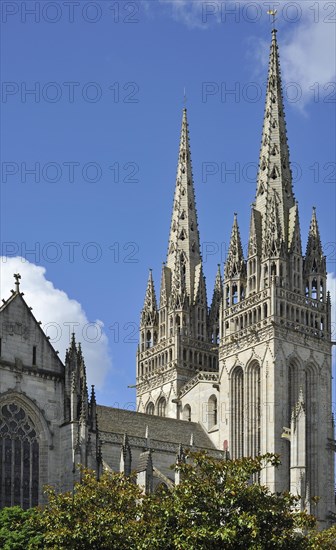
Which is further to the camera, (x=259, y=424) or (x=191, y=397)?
(x=191, y=397)

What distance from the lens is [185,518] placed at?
135 ft

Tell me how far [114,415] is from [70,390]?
25.3 m

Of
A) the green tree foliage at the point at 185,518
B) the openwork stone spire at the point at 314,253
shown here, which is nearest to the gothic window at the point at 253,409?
the openwork stone spire at the point at 314,253

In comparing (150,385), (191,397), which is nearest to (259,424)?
(191,397)

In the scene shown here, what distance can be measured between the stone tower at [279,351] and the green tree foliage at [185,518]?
37.5 metres

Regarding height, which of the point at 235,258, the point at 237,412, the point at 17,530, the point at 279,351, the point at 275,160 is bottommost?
the point at 17,530

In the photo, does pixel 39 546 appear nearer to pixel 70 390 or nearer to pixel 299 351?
pixel 70 390

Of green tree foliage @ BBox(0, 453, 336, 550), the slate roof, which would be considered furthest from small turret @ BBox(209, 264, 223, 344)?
green tree foliage @ BBox(0, 453, 336, 550)

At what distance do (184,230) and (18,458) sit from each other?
160 feet

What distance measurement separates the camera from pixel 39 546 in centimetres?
4391

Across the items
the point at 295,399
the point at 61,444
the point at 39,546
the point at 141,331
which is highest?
the point at 141,331

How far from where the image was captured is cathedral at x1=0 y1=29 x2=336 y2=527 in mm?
81250

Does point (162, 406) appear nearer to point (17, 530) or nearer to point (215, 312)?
point (215, 312)

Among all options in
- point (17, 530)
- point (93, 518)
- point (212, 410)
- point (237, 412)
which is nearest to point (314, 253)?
point (237, 412)
